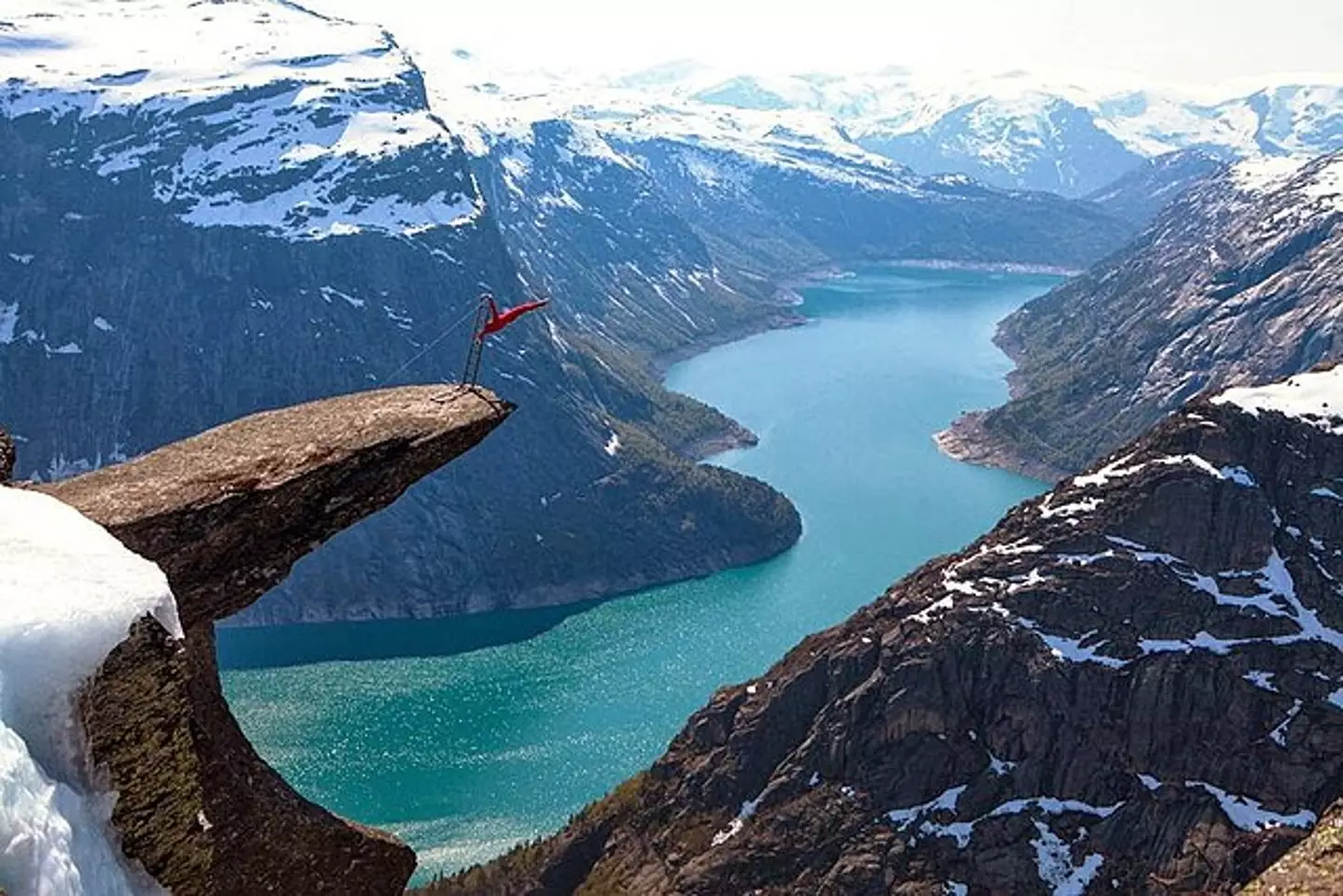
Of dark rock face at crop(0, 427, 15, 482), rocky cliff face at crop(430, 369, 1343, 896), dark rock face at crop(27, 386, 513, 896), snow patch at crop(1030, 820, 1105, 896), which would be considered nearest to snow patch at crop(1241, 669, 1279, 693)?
rocky cliff face at crop(430, 369, 1343, 896)

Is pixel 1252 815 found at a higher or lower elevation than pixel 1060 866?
higher

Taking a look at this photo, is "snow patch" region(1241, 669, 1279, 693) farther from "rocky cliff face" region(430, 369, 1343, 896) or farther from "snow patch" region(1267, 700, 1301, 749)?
"snow patch" region(1267, 700, 1301, 749)

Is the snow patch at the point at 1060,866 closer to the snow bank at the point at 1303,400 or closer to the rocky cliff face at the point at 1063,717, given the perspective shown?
the rocky cliff face at the point at 1063,717

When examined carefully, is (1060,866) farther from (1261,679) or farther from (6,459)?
(6,459)

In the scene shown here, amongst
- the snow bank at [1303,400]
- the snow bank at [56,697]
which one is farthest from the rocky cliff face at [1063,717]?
the snow bank at [56,697]

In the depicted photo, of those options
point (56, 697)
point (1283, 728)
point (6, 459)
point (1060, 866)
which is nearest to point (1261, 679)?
point (1283, 728)

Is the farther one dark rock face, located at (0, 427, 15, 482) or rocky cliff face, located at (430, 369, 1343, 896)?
rocky cliff face, located at (430, 369, 1343, 896)

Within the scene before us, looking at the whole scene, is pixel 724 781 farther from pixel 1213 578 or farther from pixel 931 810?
pixel 1213 578
